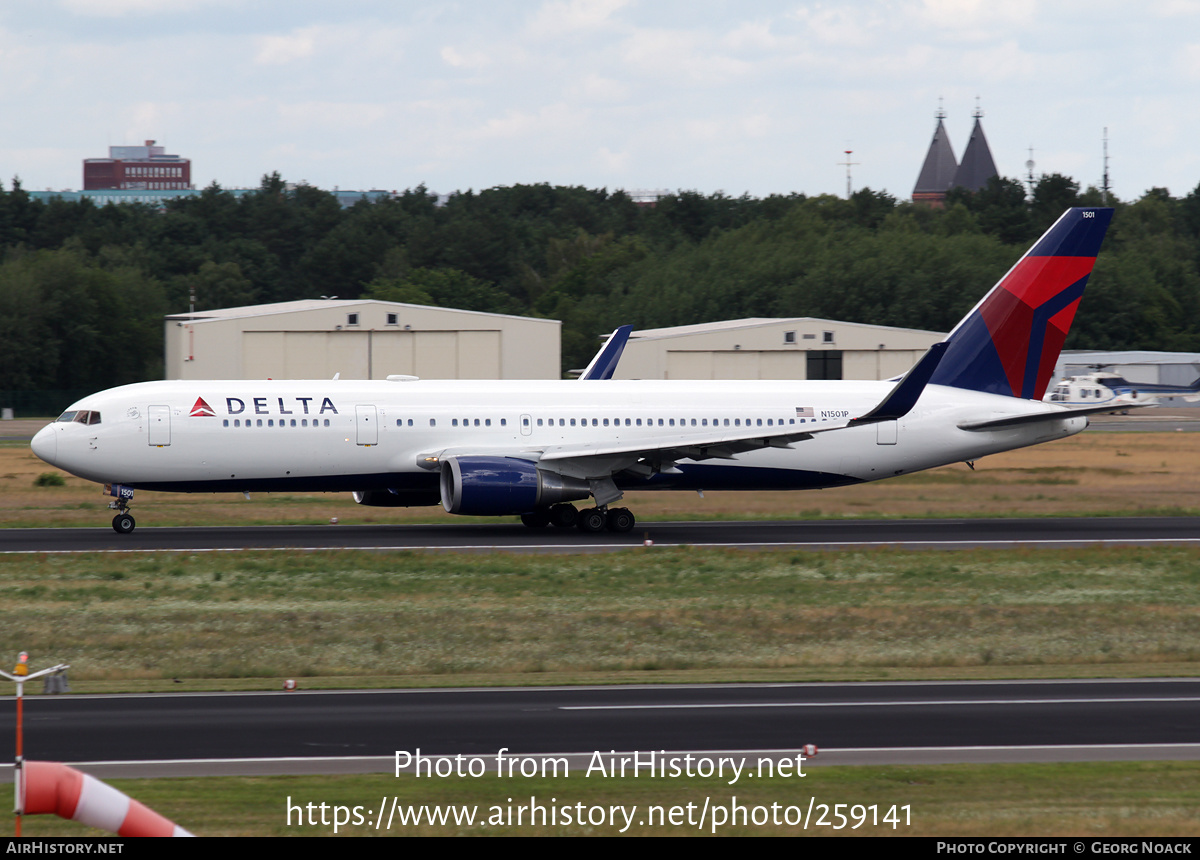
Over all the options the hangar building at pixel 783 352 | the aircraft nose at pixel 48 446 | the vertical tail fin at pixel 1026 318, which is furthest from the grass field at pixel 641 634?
the hangar building at pixel 783 352

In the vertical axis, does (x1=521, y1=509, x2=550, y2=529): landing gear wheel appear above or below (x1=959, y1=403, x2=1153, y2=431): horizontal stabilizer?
below

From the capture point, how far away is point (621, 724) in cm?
1473

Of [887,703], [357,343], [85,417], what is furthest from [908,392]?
[357,343]

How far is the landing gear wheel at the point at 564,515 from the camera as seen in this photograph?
32.9 meters

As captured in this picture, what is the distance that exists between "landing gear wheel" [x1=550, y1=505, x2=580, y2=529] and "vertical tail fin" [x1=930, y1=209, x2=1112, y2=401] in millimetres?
9922

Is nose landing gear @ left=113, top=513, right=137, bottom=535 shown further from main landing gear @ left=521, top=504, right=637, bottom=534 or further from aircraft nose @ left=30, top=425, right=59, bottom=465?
main landing gear @ left=521, top=504, right=637, bottom=534

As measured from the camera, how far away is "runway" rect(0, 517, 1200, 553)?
29672mm

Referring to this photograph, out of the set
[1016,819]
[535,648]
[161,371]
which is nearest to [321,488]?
[535,648]

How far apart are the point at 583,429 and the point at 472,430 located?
271 cm

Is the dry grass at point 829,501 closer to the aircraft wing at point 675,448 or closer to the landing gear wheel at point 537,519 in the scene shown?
the landing gear wheel at point 537,519

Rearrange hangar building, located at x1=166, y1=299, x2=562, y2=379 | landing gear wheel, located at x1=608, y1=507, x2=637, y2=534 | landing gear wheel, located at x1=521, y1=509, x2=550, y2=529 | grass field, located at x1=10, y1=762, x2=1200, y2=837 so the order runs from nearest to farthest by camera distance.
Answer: grass field, located at x1=10, y1=762, x2=1200, y2=837 < landing gear wheel, located at x1=608, y1=507, x2=637, y2=534 < landing gear wheel, located at x1=521, y1=509, x2=550, y2=529 < hangar building, located at x1=166, y1=299, x2=562, y2=379

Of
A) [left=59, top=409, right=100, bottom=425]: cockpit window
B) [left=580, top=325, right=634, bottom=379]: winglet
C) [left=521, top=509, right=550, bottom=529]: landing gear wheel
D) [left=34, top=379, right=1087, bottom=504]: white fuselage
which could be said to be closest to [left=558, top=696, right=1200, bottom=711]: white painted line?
[left=34, top=379, right=1087, bottom=504]: white fuselage

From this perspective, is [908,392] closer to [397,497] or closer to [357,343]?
[397,497]

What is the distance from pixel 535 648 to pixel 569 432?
1338 centimetres
